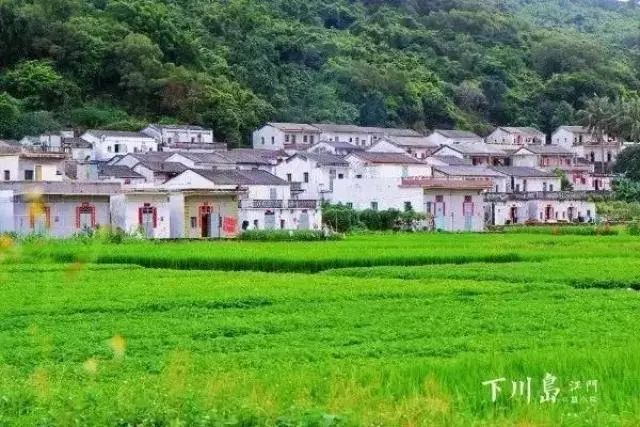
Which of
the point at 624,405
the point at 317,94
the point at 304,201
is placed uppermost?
the point at 317,94

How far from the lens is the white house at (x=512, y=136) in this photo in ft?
326

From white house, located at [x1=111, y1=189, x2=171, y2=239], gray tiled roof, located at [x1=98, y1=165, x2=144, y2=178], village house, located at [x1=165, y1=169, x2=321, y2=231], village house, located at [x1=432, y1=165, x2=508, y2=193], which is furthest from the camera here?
village house, located at [x1=432, y1=165, x2=508, y2=193]

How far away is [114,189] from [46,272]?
72.8 feet

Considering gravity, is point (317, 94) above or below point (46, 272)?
above

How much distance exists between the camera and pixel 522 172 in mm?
83062

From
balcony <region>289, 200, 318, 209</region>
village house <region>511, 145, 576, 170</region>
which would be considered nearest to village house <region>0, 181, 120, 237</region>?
balcony <region>289, 200, 318, 209</region>

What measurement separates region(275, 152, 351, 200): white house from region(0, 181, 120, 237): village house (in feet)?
68.7

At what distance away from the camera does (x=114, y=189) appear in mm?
51781

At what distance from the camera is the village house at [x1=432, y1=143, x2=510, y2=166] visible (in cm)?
8544

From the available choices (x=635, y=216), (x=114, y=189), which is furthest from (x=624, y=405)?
(x=635, y=216)

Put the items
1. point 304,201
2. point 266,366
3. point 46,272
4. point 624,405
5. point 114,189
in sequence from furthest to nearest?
point 304,201, point 114,189, point 46,272, point 266,366, point 624,405

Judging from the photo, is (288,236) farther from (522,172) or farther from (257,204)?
(522,172)

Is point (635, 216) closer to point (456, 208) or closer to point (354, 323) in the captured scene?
point (456, 208)

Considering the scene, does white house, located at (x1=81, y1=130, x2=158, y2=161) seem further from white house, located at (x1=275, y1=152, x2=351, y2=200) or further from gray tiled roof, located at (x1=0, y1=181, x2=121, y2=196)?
gray tiled roof, located at (x1=0, y1=181, x2=121, y2=196)
